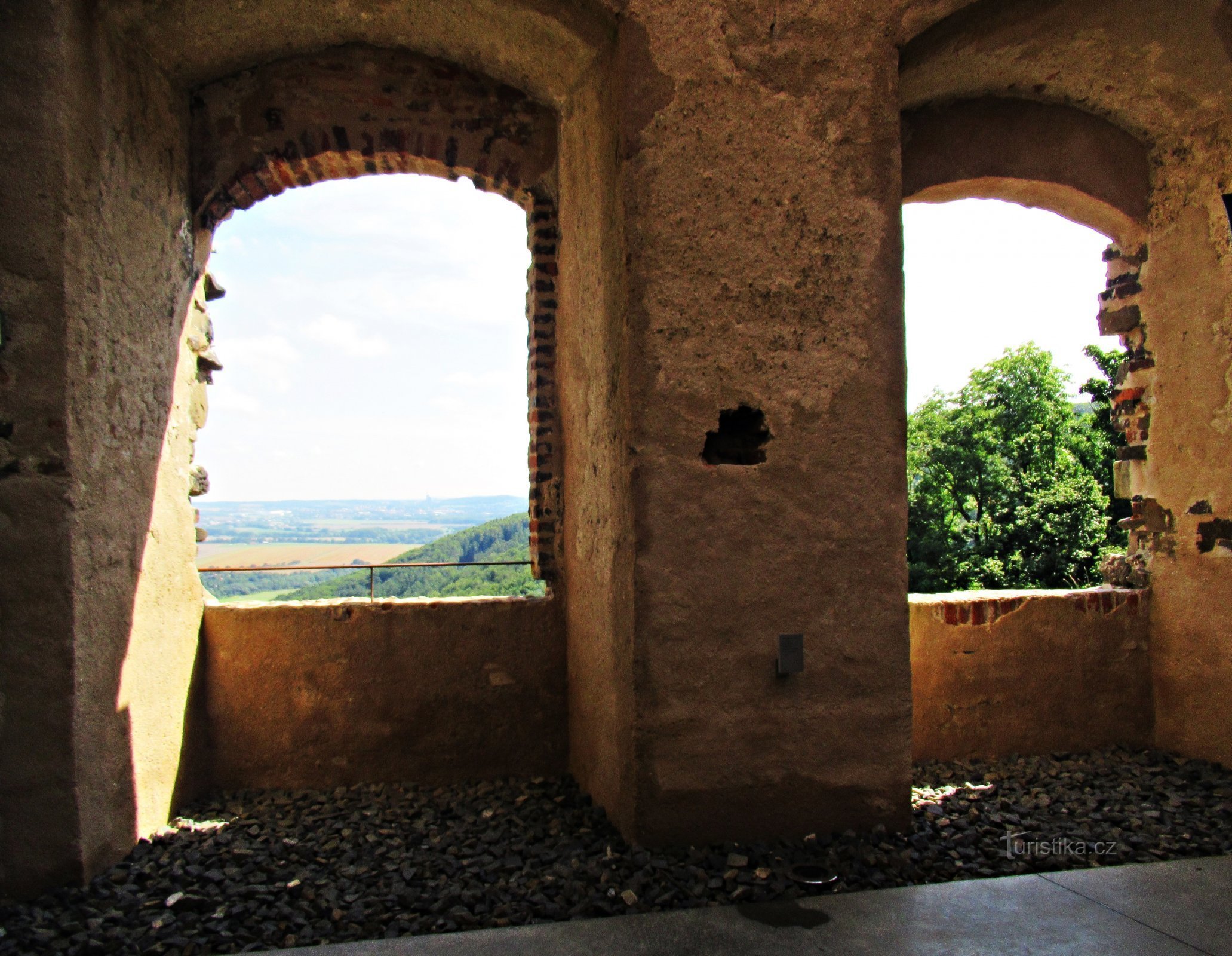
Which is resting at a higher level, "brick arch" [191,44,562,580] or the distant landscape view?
"brick arch" [191,44,562,580]

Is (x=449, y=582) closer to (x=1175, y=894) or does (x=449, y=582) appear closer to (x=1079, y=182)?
(x=1175, y=894)

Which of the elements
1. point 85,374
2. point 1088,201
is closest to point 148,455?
point 85,374

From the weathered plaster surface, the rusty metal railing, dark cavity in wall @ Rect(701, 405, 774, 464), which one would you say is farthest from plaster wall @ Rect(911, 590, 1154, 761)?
the rusty metal railing

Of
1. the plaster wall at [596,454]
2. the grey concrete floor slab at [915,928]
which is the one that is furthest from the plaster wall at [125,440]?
the plaster wall at [596,454]

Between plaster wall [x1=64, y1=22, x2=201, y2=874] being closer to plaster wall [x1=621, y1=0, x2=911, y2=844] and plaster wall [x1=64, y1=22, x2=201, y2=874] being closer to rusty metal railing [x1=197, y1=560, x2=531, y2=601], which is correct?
rusty metal railing [x1=197, y1=560, x2=531, y2=601]

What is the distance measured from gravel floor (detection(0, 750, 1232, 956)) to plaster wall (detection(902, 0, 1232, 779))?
0.57m

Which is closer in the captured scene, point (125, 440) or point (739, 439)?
point (739, 439)

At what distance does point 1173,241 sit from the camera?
3537mm

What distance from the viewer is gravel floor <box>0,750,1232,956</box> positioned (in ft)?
7.09

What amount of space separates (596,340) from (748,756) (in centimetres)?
152

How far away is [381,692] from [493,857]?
39.8 inches

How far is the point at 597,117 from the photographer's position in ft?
8.96

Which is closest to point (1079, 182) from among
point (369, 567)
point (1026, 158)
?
point (1026, 158)

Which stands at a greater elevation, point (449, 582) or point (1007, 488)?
point (1007, 488)
